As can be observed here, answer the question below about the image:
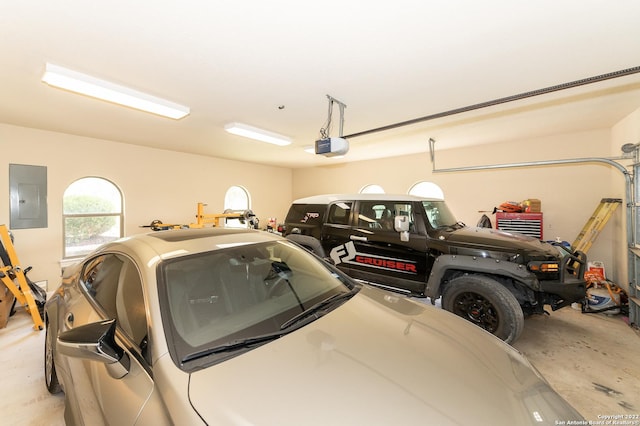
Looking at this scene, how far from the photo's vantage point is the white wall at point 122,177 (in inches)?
167

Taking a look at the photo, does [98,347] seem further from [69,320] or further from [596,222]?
[596,222]

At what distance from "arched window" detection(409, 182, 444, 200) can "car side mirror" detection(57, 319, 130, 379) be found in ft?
20.2

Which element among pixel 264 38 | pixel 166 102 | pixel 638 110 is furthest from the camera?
pixel 638 110

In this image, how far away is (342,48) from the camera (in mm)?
2139

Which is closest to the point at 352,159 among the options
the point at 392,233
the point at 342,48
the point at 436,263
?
the point at 392,233

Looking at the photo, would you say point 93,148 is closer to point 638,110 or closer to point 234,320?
point 234,320

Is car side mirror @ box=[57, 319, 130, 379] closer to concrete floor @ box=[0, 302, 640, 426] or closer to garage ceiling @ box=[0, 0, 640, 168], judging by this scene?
concrete floor @ box=[0, 302, 640, 426]

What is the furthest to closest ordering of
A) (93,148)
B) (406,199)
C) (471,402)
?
(93,148) → (406,199) → (471,402)

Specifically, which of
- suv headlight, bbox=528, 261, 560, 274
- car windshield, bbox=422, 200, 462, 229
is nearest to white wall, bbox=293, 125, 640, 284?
car windshield, bbox=422, 200, 462, 229

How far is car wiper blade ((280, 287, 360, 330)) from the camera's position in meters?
1.32

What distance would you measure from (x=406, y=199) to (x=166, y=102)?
3.41m

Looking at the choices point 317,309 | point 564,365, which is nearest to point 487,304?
point 564,365

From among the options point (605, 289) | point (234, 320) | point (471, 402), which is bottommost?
point (605, 289)

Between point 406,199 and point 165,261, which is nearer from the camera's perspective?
point 165,261
